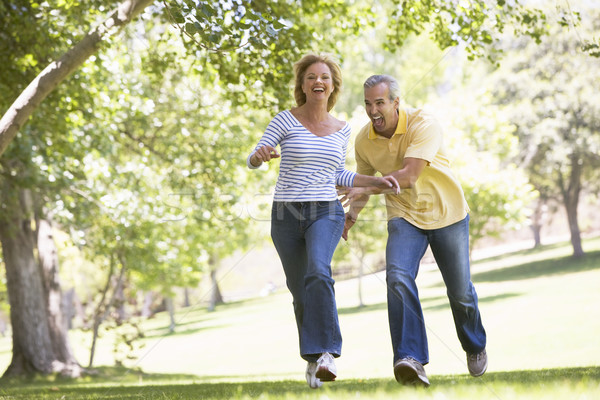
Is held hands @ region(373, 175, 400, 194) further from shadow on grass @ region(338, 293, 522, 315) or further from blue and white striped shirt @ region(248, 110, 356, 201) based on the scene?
shadow on grass @ region(338, 293, 522, 315)

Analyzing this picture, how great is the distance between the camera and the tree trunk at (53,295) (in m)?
17.3

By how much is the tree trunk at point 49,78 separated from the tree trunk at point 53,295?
433 inches

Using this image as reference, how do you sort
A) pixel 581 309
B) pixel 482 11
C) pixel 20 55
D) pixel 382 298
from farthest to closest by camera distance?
pixel 382 298
pixel 581 309
pixel 20 55
pixel 482 11

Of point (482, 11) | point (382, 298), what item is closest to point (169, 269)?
point (382, 298)

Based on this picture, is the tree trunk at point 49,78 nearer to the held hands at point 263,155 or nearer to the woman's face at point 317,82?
the woman's face at point 317,82

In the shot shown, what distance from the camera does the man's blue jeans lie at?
16.2 ft

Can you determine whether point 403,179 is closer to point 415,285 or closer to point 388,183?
point 388,183

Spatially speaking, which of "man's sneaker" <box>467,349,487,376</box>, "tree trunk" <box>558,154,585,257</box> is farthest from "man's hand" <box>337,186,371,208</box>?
"tree trunk" <box>558,154,585,257</box>

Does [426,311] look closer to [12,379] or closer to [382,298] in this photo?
[382,298]

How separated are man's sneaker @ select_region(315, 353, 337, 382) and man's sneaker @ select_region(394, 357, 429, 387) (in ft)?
1.32

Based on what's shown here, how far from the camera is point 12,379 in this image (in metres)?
15.5

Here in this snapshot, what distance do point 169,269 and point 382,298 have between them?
1399 centimetres

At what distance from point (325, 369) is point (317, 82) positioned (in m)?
1.90

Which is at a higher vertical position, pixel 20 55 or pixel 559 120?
pixel 559 120
